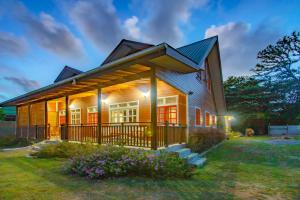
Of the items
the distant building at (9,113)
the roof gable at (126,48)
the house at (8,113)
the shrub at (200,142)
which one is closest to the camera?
the shrub at (200,142)

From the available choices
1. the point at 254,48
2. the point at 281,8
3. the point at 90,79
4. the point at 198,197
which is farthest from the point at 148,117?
the point at 254,48

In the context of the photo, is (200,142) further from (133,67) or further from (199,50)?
(199,50)

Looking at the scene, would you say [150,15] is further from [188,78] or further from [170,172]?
[170,172]

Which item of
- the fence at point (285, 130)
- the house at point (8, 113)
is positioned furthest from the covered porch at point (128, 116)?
the fence at point (285, 130)

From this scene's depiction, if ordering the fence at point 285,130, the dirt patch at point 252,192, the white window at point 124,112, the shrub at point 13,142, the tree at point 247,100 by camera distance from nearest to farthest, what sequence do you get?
the dirt patch at point 252,192 < the white window at point 124,112 < the shrub at point 13,142 < the fence at point 285,130 < the tree at point 247,100

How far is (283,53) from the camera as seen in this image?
29.7m

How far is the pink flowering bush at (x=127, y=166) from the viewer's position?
5.17m

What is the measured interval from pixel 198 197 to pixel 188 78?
285 inches

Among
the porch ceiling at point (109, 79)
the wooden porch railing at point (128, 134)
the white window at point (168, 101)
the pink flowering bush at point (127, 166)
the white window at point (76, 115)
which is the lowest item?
the pink flowering bush at point (127, 166)

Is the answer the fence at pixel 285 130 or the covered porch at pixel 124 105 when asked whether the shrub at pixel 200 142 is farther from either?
the fence at pixel 285 130

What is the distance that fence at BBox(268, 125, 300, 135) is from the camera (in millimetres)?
24806

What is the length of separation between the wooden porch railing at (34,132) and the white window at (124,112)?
385 centimetres

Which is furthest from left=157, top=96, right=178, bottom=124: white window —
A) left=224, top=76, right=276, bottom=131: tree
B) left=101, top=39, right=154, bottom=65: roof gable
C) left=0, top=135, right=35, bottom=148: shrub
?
left=224, top=76, right=276, bottom=131: tree

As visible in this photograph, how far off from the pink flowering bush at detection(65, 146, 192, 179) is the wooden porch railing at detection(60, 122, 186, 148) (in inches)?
51.6
